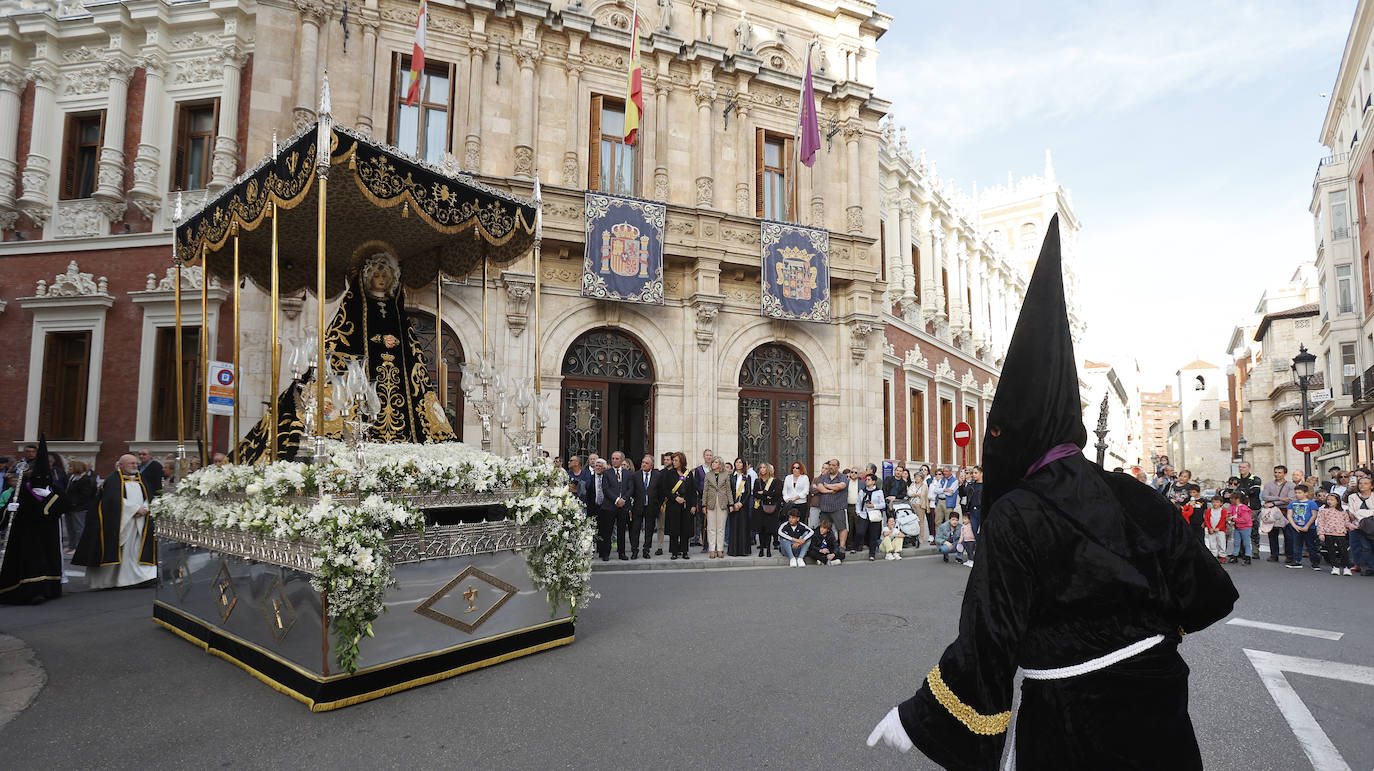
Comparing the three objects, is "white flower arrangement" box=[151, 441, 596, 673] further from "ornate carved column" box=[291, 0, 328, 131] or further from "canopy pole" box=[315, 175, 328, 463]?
"ornate carved column" box=[291, 0, 328, 131]

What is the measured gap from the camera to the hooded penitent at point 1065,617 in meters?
2.12

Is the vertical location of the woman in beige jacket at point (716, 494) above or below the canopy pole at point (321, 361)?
below

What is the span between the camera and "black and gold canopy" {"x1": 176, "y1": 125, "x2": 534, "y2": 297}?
264 inches

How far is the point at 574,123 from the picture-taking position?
16.9m

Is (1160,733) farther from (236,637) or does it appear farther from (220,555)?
(220,555)

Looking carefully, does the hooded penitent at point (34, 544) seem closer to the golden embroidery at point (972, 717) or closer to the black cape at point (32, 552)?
the black cape at point (32, 552)

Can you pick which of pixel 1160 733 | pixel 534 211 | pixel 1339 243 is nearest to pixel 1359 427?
pixel 1339 243

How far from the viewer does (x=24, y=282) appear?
15.7 meters

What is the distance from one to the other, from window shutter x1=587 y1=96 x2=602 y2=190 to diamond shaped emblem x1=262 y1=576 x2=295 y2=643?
1310 cm

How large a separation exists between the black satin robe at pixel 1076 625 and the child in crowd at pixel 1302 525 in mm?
15044

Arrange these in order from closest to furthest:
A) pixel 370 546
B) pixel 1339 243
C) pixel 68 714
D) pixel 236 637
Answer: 1. pixel 68 714
2. pixel 370 546
3. pixel 236 637
4. pixel 1339 243

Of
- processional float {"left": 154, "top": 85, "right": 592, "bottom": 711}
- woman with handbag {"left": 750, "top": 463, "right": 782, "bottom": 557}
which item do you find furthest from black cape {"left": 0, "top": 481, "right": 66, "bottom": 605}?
woman with handbag {"left": 750, "top": 463, "right": 782, "bottom": 557}

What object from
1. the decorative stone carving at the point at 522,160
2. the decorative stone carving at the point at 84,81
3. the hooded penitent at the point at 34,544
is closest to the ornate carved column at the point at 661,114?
the decorative stone carving at the point at 522,160

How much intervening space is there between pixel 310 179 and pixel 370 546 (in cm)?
322
